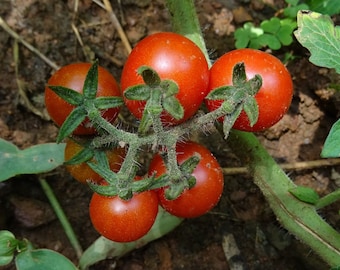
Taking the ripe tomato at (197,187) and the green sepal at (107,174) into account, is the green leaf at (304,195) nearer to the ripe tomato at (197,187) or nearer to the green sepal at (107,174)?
the ripe tomato at (197,187)

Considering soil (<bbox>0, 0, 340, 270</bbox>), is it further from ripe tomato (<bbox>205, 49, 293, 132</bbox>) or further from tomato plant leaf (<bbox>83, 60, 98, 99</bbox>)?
tomato plant leaf (<bbox>83, 60, 98, 99</bbox>)

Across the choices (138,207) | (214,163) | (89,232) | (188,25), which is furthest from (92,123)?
(89,232)

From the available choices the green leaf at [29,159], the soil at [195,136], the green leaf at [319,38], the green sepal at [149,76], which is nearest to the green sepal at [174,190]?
the green sepal at [149,76]

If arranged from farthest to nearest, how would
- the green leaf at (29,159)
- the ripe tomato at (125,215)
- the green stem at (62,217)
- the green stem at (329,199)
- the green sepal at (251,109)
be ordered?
the green stem at (62,217) < the green leaf at (29,159) < the green stem at (329,199) < the ripe tomato at (125,215) < the green sepal at (251,109)

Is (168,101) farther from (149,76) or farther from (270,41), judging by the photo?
(270,41)

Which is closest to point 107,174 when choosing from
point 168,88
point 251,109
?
point 168,88

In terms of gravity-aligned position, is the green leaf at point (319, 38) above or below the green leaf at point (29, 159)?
above
